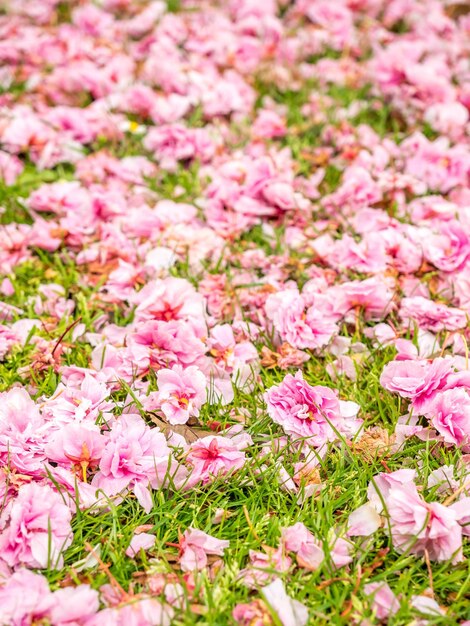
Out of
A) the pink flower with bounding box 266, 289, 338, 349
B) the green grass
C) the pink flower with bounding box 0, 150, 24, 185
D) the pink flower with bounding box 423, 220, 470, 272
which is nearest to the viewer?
the green grass

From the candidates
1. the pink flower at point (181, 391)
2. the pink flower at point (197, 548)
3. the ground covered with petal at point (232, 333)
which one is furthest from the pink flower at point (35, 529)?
the pink flower at point (181, 391)

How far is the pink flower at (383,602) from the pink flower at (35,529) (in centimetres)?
65

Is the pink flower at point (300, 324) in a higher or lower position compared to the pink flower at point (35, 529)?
higher

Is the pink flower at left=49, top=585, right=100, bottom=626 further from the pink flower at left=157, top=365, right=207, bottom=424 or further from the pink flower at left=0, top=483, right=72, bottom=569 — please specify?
the pink flower at left=157, top=365, right=207, bottom=424

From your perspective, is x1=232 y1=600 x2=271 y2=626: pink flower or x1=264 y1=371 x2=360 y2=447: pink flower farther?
x1=264 y1=371 x2=360 y2=447: pink flower

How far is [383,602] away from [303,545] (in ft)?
0.66

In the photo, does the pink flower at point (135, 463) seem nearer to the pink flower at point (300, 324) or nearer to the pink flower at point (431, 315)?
the pink flower at point (300, 324)

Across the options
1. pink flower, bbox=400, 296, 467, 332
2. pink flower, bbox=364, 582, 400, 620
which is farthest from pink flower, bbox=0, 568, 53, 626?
pink flower, bbox=400, 296, 467, 332

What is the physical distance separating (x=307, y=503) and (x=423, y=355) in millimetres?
634

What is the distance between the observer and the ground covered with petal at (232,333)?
1593 mm

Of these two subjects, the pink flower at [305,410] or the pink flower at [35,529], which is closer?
the pink flower at [35,529]

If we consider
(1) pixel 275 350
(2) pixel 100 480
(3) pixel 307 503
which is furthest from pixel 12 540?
(1) pixel 275 350

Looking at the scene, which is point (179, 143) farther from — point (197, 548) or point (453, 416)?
point (197, 548)

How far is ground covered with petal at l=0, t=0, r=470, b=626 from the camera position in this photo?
1593mm
